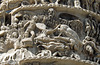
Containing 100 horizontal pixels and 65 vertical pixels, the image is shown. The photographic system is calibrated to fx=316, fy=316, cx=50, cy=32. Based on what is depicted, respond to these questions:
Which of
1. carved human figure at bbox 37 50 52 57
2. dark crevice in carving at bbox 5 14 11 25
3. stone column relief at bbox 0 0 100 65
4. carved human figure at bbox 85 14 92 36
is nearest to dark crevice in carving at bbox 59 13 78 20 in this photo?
stone column relief at bbox 0 0 100 65

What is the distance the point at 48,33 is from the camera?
9.63 metres

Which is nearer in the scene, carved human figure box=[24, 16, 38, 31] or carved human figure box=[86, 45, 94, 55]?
carved human figure box=[24, 16, 38, 31]

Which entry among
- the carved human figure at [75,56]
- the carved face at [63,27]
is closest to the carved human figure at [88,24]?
the carved face at [63,27]

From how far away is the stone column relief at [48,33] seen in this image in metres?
9.23

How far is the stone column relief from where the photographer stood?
9.23 meters

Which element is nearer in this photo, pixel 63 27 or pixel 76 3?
pixel 63 27

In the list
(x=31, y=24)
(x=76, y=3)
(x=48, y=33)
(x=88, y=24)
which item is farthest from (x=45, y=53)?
(x=76, y=3)

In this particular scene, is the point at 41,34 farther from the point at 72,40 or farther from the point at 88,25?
the point at 88,25

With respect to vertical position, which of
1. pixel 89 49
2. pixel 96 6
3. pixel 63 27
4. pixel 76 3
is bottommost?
pixel 89 49

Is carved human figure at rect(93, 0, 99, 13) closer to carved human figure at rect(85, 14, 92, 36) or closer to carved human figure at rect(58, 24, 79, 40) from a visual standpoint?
carved human figure at rect(85, 14, 92, 36)

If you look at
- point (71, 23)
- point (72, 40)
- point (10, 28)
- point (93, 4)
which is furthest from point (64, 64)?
point (93, 4)

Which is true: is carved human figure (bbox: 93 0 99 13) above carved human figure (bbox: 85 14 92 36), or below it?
above

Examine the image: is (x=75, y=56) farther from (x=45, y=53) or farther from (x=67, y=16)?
(x=67, y=16)

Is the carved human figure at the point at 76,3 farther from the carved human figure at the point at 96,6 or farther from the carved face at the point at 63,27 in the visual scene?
the carved face at the point at 63,27
